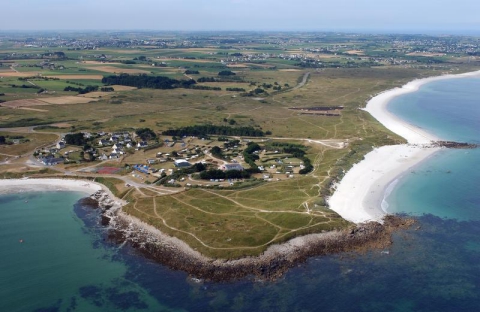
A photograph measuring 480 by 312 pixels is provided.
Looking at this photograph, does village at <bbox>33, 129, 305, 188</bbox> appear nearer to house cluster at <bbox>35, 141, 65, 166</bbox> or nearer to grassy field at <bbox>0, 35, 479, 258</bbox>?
house cluster at <bbox>35, 141, 65, 166</bbox>

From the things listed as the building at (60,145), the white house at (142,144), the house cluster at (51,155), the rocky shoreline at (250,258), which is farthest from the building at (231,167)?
the building at (60,145)

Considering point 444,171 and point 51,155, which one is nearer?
point 444,171

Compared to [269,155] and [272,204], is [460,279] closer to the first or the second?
[272,204]

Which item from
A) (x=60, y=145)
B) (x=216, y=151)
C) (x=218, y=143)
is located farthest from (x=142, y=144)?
(x=216, y=151)

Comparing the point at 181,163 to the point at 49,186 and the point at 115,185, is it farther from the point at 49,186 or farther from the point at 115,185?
the point at 49,186

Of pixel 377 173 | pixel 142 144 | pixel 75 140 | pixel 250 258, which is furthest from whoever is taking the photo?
pixel 75 140

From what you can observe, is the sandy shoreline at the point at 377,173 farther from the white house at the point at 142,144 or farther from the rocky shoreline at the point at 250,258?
the white house at the point at 142,144
